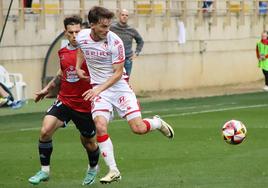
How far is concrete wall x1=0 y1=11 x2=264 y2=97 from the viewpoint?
2933 centimetres

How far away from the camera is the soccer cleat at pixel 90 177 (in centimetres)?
1280

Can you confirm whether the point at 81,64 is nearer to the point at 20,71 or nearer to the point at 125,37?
the point at 125,37

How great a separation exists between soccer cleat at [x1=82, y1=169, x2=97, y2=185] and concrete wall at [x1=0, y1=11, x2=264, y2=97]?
52.1ft

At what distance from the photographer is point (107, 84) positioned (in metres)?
12.3

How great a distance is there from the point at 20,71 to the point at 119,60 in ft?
55.5

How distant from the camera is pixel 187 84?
120ft

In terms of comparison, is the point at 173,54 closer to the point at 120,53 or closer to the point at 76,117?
the point at 76,117

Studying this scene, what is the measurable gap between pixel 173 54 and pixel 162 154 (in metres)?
19.4

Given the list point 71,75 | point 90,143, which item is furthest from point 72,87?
point 90,143

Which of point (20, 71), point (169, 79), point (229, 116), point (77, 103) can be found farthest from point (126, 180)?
point (169, 79)

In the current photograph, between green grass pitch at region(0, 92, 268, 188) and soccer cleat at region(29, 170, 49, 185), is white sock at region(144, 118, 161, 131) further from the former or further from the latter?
soccer cleat at region(29, 170, 49, 185)

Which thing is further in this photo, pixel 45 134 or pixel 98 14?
pixel 45 134

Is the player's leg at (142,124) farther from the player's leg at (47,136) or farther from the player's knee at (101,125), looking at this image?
the player's leg at (47,136)

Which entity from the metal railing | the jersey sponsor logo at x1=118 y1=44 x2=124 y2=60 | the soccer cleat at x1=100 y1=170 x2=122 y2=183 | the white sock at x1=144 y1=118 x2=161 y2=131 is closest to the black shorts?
the white sock at x1=144 y1=118 x2=161 y2=131
